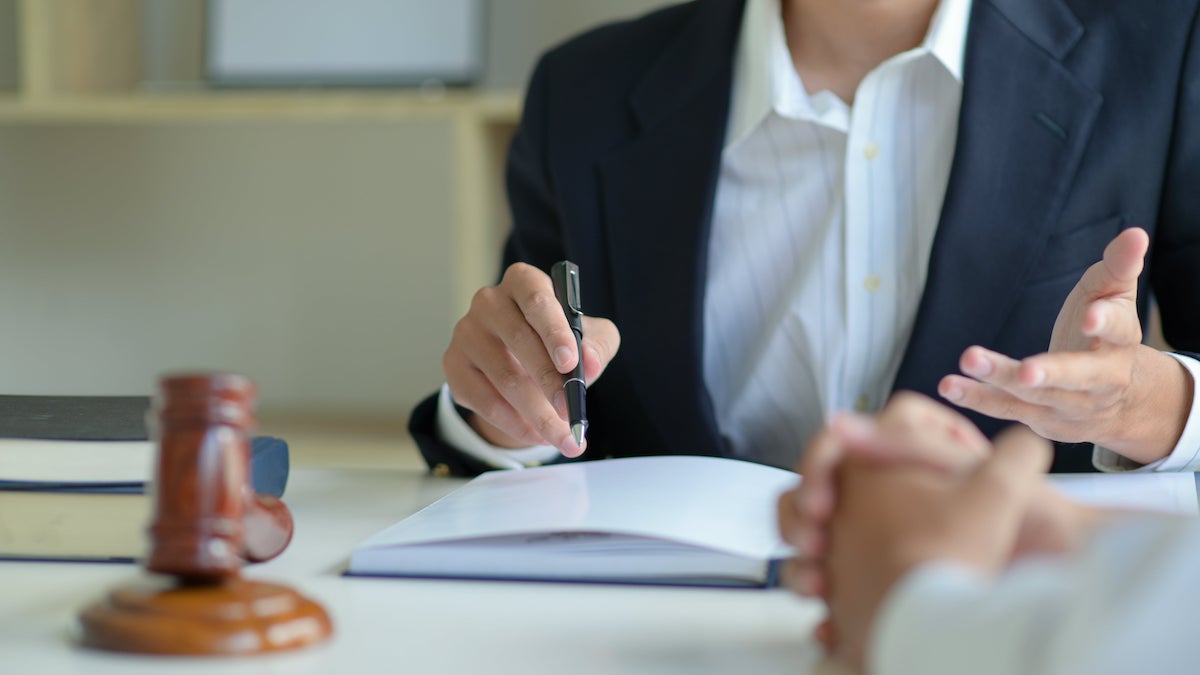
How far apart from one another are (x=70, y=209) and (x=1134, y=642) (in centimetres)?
279

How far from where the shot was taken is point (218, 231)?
2.73m

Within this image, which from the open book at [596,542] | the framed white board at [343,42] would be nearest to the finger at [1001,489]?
the open book at [596,542]

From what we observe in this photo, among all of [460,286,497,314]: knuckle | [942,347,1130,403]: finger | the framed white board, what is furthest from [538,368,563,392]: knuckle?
the framed white board

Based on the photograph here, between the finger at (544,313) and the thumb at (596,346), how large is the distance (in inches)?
1.1

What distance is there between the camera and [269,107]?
228 cm

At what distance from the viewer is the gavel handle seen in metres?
0.67

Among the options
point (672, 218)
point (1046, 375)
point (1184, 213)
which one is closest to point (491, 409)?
point (672, 218)

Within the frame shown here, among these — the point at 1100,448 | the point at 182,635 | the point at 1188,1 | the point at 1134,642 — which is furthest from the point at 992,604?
the point at 1188,1

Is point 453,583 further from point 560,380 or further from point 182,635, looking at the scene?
point 560,380

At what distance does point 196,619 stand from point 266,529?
177mm

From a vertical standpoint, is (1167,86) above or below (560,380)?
above

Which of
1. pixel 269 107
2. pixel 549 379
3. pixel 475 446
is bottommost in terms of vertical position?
pixel 475 446

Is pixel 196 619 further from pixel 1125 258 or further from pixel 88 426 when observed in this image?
pixel 1125 258

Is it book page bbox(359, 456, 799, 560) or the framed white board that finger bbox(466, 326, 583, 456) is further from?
the framed white board
